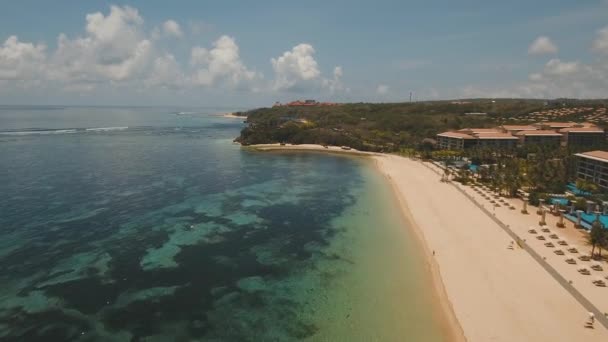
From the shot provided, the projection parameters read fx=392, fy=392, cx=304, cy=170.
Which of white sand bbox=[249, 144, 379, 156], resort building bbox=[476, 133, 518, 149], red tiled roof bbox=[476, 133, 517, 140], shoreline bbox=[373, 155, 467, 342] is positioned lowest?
shoreline bbox=[373, 155, 467, 342]

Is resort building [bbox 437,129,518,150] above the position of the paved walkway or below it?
above

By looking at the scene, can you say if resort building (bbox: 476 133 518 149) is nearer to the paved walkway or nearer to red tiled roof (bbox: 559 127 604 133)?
red tiled roof (bbox: 559 127 604 133)

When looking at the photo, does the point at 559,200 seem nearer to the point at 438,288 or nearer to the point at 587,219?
the point at 587,219

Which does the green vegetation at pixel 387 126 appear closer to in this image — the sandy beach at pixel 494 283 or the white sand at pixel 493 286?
the sandy beach at pixel 494 283

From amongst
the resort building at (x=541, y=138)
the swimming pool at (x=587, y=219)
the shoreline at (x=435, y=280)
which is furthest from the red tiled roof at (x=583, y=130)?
the swimming pool at (x=587, y=219)

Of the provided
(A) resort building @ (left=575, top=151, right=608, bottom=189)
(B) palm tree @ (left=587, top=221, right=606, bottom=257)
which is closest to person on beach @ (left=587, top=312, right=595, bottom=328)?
(B) palm tree @ (left=587, top=221, right=606, bottom=257)

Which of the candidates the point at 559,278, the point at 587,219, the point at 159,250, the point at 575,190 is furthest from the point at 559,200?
the point at 159,250
